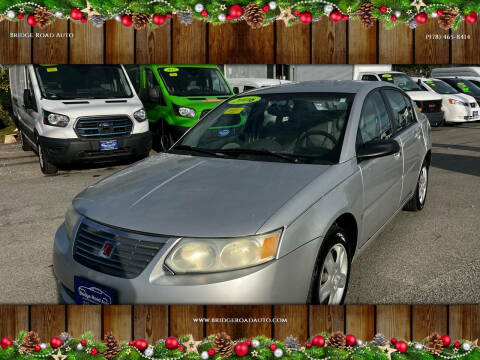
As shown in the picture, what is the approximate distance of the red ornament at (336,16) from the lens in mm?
2559

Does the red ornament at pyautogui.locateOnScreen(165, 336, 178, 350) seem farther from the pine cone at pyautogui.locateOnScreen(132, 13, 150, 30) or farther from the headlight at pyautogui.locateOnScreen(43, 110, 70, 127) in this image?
the headlight at pyautogui.locateOnScreen(43, 110, 70, 127)

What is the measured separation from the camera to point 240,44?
2.60 metres

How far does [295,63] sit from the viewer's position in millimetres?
2748

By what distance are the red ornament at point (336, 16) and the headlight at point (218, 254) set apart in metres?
1.17

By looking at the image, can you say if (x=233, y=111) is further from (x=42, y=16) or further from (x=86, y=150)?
(x=86, y=150)

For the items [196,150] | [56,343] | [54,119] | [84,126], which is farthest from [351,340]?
[54,119]

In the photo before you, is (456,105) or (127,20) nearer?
(127,20)

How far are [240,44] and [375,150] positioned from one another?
1.23 metres

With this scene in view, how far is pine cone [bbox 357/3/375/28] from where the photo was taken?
8.32 feet

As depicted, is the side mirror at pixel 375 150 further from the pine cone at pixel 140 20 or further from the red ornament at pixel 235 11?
the pine cone at pixel 140 20

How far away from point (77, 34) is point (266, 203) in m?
1.29

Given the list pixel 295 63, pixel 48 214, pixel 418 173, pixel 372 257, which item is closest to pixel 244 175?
pixel 295 63

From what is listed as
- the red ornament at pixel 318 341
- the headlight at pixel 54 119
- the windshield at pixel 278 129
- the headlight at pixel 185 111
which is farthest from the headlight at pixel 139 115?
the red ornament at pixel 318 341

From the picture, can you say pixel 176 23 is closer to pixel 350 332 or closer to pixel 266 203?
pixel 266 203
